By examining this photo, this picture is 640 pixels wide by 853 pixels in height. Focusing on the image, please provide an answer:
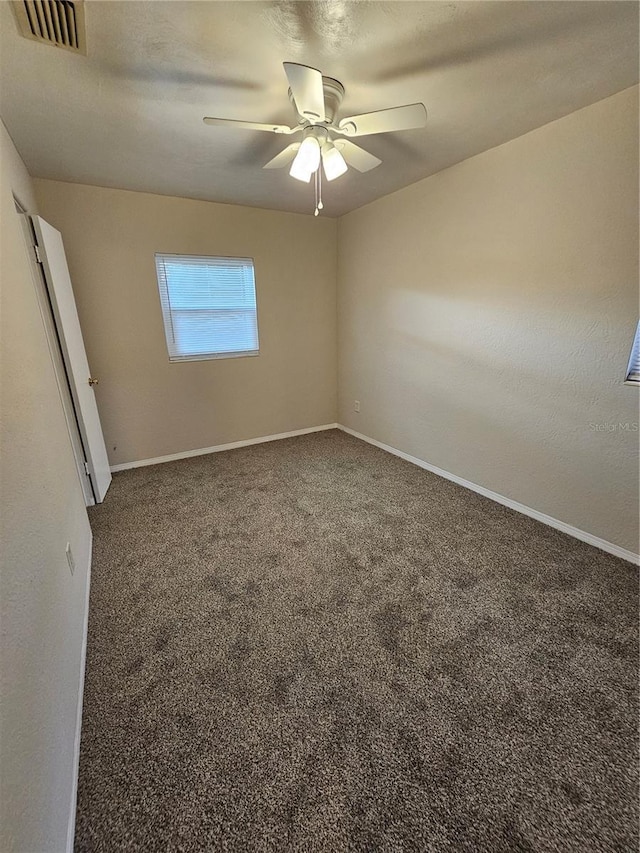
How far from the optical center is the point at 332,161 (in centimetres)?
185

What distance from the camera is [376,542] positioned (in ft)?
7.65

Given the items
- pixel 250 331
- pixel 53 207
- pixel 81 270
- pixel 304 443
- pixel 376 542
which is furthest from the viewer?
pixel 304 443

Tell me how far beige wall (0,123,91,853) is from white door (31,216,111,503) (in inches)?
19.1

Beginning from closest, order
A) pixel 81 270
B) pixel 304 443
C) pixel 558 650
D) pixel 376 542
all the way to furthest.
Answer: pixel 558 650 → pixel 376 542 → pixel 81 270 → pixel 304 443

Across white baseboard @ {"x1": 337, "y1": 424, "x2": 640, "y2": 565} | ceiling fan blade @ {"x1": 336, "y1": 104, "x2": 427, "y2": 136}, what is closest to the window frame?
white baseboard @ {"x1": 337, "y1": 424, "x2": 640, "y2": 565}

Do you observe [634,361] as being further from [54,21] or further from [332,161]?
[54,21]

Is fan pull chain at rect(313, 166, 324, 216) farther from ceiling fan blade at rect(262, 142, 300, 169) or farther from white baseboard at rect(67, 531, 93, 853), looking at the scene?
white baseboard at rect(67, 531, 93, 853)

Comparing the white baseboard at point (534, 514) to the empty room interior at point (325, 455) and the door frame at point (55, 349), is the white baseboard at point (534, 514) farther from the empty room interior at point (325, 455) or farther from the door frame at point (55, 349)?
the door frame at point (55, 349)

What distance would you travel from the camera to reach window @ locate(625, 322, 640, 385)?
1.96 metres

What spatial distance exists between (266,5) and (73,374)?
242 cm

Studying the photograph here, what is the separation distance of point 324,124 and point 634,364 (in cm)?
212

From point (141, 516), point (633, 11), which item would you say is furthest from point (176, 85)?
point (141, 516)

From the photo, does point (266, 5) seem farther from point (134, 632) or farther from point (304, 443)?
point (304, 443)

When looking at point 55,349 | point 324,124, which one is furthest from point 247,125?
point 55,349
